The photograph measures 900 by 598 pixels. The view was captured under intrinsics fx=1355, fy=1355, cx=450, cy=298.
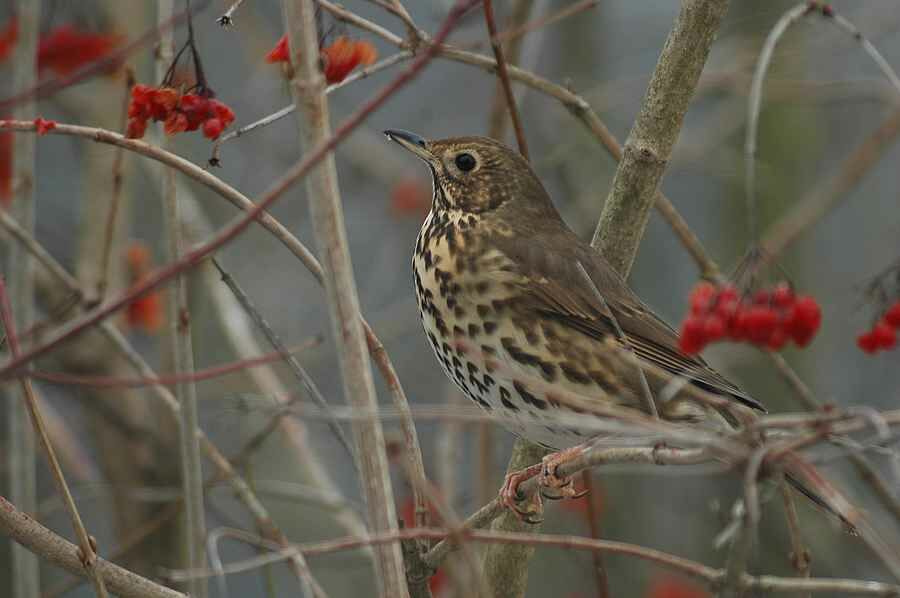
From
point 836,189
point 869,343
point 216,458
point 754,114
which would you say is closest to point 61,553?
point 216,458

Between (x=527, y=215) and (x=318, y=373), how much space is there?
9.63 ft

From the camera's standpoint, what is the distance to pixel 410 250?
6977 millimetres

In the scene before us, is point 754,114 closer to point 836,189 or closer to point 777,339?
point 777,339

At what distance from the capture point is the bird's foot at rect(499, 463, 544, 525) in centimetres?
336

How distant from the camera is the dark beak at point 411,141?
362 centimetres

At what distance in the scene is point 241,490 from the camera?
3.36 metres

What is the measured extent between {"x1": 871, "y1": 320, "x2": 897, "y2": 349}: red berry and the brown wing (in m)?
0.49

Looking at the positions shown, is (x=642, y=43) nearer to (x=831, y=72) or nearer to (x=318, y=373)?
(x=831, y=72)

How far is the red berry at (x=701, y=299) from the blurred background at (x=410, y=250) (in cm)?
141

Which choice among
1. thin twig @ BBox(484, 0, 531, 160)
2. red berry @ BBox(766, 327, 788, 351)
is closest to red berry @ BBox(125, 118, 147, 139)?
thin twig @ BBox(484, 0, 531, 160)

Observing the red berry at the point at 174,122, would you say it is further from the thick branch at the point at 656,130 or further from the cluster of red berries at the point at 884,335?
the cluster of red berries at the point at 884,335

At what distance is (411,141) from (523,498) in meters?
1.04

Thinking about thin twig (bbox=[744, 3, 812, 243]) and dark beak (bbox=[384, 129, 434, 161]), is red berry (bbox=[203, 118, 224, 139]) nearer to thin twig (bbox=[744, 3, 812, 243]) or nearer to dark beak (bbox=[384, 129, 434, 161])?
dark beak (bbox=[384, 129, 434, 161])

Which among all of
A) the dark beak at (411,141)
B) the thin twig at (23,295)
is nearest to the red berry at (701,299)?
the dark beak at (411,141)
